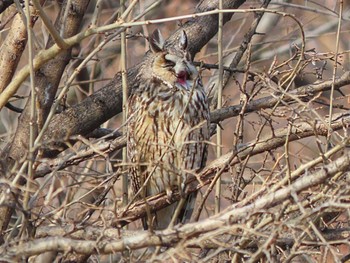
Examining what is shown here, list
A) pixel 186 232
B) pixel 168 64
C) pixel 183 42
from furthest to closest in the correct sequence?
pixel 168 64 < pixel 183 42 < pixel 186 232

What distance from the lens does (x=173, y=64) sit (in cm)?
474

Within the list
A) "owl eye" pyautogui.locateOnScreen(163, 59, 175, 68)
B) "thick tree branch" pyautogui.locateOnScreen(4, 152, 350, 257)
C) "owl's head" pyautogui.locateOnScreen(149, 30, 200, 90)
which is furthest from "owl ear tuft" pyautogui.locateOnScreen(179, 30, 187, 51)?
"thick tree branch" pyautogui.locateOnScreen(4, 152, 350, 257)

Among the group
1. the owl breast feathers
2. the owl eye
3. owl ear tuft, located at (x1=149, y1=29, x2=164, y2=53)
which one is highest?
owl ear tuft, located at (x1=149, y1=29, x2=164, y2=53)

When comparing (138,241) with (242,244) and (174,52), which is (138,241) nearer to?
(242,244)

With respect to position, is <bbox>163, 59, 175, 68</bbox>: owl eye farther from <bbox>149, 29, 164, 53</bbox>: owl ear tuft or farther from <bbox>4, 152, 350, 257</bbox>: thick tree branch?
<bbox>4, 152, 350, 257</bbox>: thick tree branch

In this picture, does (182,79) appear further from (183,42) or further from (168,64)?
(183,42)

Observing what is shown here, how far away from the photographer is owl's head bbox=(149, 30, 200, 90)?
4.68 metres

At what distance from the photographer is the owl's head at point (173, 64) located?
15.4 feet

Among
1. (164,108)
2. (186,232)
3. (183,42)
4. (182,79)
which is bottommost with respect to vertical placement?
(186,232)

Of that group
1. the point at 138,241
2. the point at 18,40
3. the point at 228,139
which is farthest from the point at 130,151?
the point at 228,139

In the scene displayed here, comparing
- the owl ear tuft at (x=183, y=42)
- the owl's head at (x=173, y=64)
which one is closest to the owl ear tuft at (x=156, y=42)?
the owl's head at (x=173, y=64)

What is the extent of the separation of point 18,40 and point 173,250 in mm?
2067

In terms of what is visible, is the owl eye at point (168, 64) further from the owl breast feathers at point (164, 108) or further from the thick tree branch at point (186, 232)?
the thick tree branch at point (186, 232)

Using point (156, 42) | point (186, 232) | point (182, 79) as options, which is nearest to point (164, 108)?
point (182, 79)
